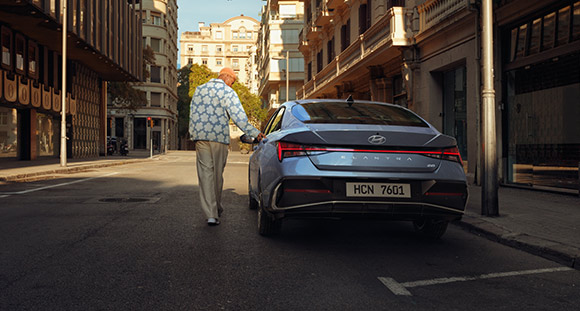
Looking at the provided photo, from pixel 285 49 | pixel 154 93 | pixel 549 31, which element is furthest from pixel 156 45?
pixel 549 31

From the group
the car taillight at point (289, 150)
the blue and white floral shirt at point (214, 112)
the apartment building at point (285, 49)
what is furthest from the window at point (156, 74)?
the car taillight at point (289, 150)

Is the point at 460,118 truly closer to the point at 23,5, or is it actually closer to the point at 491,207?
the point at 491,207

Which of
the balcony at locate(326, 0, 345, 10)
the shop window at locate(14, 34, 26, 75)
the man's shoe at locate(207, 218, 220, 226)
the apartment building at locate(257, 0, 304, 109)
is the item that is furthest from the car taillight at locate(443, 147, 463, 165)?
the apartment building at locate(257, 0, 304, 109)

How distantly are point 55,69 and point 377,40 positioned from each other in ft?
55.1

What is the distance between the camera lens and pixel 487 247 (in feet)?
16.8

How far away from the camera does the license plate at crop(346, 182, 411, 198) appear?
4.32m

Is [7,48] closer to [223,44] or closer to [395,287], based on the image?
[395,287]

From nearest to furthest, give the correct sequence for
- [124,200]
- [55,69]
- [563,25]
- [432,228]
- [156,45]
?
[432,228] < [124,200] < [563,25] < [55,69] < [156,45]

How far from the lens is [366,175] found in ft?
14.2

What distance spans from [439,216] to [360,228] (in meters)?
1.56

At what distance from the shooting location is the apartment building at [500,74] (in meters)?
9.51

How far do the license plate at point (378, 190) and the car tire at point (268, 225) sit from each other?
112 cm

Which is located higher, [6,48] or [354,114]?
[6,48]

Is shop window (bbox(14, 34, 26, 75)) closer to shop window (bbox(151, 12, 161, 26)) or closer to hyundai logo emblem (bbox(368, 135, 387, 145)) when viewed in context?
hyundai logo emblem (bbox(368, 135, 387, 145))
